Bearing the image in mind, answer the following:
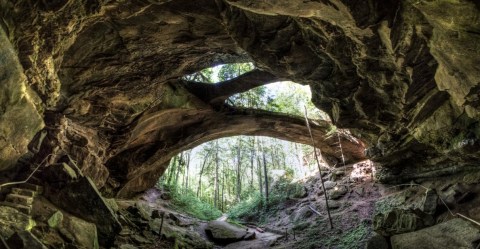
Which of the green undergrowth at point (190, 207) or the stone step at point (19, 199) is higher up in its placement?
the green undergrowth at point (190, 207)

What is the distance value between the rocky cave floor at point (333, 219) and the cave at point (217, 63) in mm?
45

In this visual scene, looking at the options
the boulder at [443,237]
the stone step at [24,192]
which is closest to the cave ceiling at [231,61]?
the stone step at [24,192]

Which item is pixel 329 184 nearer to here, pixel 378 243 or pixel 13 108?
pixel 378 243

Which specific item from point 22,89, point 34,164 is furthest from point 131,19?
point 34,164

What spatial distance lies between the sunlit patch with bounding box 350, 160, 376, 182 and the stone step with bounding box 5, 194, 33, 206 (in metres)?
11.3

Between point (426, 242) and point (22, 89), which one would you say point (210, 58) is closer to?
point (22, 89)

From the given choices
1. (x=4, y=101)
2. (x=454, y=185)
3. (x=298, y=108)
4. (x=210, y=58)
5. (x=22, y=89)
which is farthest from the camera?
(x=298, y=108)

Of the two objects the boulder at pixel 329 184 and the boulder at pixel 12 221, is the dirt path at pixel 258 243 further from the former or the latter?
the boulder at pixel 12 221

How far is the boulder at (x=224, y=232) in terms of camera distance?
1147cm

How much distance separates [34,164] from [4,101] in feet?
10.9

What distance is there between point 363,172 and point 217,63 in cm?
787

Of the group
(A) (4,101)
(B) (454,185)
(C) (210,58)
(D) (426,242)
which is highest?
(C) (210,58)

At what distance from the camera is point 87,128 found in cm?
904

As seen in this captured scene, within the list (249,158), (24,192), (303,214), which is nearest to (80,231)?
(24,192)
